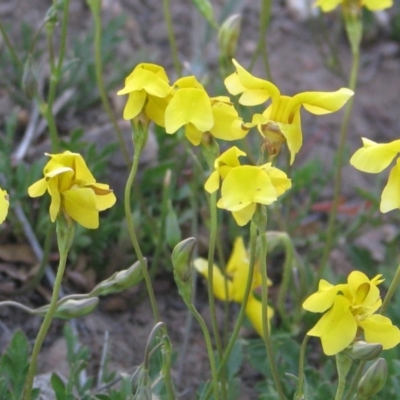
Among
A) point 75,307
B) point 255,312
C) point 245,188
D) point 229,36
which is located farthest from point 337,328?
point 229,36

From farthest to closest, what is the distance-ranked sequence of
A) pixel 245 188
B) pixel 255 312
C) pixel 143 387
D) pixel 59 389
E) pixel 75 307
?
pixel 255 312 → pixel 59 389 → pixel 75 307 → pixel 143 387 → pixel 245 188

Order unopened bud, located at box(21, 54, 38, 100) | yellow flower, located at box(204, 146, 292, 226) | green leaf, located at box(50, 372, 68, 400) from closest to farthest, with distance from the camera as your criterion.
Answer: yellow flower, located at box(204, 146, 292, 226) → green leaf, located at box(50, 372, 68, 400) → unopened bud, located at box(21, 54, 38, 100)

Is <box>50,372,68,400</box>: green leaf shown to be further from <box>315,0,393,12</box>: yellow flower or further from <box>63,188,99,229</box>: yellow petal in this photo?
<box>315,0,393,12</box>: yellow flower

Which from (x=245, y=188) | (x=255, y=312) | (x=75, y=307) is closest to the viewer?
(x=245, y=188)

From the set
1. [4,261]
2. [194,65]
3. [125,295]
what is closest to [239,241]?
[125,295]

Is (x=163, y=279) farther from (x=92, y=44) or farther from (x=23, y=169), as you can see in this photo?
(x=92, y=44)

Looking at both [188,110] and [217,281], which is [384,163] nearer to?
[188,110]

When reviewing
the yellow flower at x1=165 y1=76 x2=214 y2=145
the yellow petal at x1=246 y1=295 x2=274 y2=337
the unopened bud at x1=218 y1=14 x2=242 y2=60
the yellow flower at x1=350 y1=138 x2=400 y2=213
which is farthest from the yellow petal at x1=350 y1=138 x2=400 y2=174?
the unopened bud at x1=218 y1=14 x2=242 y2=60
